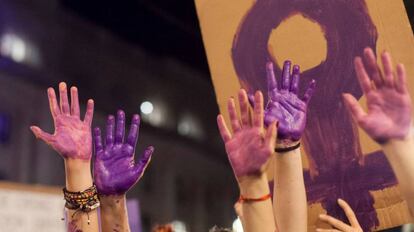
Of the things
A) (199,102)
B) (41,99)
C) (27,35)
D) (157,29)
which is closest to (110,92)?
(41,99)

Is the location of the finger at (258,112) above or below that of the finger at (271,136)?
above

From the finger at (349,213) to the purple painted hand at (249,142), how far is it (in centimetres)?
34

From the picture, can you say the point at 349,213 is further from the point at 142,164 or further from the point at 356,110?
the point at 142,164

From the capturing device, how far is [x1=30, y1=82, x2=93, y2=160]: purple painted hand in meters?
1.51

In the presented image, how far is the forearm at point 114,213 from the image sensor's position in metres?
1.53

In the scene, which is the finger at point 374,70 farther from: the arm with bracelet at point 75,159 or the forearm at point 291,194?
the arm with bracelet at point 75,159

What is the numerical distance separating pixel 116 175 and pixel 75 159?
10 centimetres

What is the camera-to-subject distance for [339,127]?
154 cm

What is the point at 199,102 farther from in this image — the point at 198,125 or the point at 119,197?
the point at 119,197

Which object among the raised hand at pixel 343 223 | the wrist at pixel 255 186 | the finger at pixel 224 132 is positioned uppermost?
the finger at pixel 224 132

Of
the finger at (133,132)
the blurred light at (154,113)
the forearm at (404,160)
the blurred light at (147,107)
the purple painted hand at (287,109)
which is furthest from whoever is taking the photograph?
the blurred light at (154,113)

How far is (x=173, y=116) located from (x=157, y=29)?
510 centimetres

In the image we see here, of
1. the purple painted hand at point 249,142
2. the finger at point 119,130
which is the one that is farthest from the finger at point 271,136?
the finger at point 119,130

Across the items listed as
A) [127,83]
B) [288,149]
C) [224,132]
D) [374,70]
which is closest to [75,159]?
→ [224,132]
